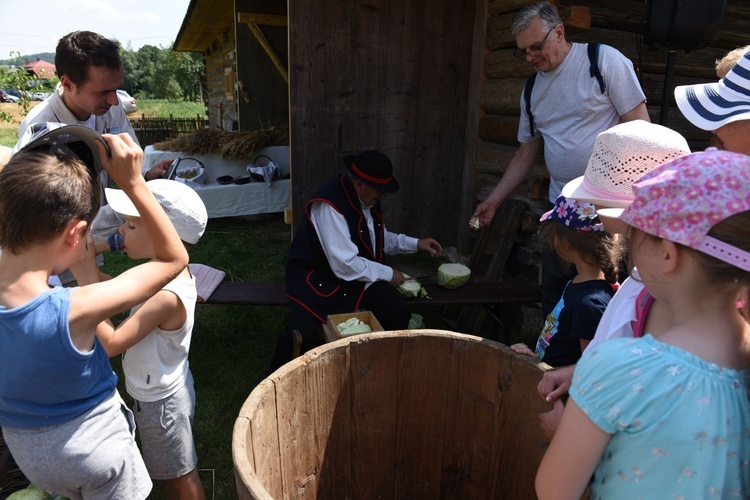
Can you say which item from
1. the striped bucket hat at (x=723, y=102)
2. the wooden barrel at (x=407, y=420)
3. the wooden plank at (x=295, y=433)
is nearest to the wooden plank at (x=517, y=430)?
the wooden barrel at (x=407, y=420)

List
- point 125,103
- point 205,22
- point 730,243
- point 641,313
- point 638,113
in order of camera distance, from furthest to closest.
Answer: point 205,22 < point 125,103 < point 638,113 < point 641,313 < point 730,243

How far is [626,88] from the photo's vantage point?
296 centimetres

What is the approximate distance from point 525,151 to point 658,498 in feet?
9.40

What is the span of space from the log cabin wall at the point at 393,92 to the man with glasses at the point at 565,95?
1.93 metres

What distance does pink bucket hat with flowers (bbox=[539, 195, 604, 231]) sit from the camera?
1.97 m

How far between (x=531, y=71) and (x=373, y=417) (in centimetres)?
319

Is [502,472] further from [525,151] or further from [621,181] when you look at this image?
[525,151]

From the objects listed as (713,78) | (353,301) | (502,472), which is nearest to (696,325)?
(502,472)

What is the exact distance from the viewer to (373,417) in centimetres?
214

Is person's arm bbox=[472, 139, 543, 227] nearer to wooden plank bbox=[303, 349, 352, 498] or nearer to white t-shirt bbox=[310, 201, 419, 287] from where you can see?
white t-shirt bbox=[310, 201, 419, 287]

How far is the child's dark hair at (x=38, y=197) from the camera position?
1465 millimetres

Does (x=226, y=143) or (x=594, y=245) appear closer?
(x=594, y=245)

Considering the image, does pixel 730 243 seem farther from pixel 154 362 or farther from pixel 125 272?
pixel 154 362

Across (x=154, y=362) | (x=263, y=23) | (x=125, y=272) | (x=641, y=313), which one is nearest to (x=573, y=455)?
(x=641, y=313)
